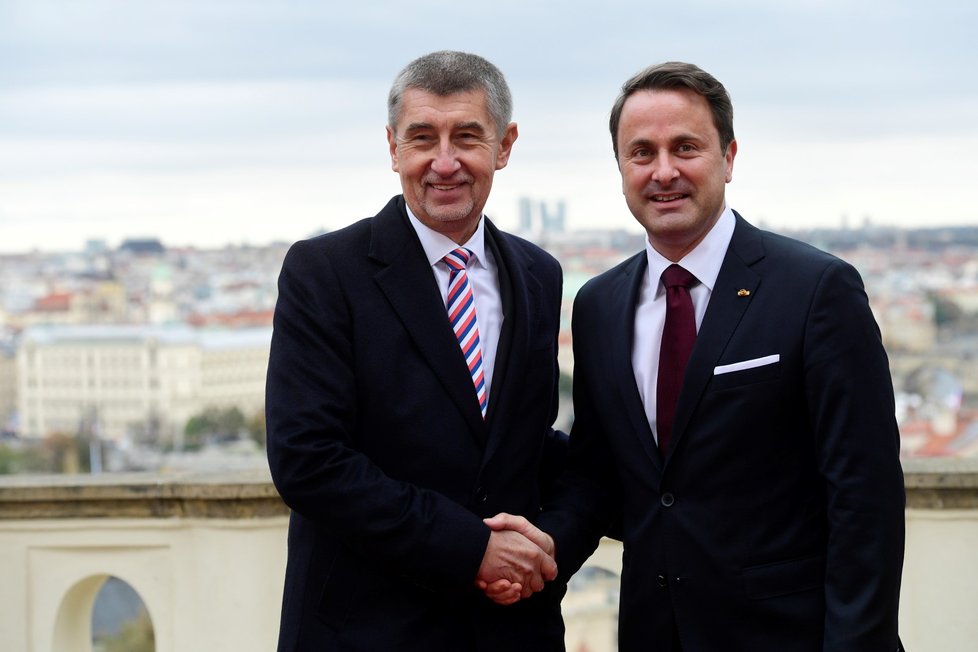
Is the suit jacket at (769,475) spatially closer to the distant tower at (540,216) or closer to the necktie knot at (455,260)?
the necktie knot at (455,260)

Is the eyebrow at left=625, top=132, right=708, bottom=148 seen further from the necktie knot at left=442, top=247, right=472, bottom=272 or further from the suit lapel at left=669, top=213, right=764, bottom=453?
the necktie knot at left=442, top=247, right=472, bottom=272

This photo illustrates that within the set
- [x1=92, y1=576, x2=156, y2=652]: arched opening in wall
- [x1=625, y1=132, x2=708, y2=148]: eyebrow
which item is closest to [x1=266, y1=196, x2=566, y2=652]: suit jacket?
[x1=625, y1=132, x2=708, y2=148]: eyebrow

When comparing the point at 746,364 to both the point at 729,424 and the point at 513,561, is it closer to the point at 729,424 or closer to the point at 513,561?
the point at 729,424

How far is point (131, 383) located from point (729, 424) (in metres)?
78.8

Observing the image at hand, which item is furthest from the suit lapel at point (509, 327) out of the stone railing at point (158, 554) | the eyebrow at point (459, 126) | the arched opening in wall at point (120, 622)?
the arched opening in wall at point (120, 622)

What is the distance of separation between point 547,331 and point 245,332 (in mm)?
82808

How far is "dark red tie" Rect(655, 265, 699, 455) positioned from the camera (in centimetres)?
217

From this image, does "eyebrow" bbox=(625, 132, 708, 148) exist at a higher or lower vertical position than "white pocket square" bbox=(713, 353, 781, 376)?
higher

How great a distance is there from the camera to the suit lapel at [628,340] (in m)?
2.19

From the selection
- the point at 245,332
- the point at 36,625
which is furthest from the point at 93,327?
the point at 36,625

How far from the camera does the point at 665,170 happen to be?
2164 mm

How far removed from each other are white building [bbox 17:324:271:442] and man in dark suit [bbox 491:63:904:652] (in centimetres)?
7498

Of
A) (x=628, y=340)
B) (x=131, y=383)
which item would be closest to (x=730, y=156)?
(x=628, y=340)

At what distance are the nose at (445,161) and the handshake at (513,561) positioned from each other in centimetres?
57
